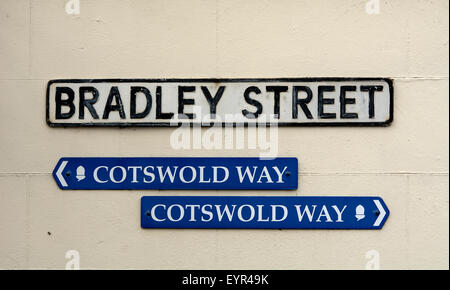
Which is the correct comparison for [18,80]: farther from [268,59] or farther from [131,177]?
[268,59]

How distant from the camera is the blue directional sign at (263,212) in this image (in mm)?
3025

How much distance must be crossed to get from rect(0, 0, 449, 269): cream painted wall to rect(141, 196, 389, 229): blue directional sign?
0.04 m

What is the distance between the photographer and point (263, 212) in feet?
10.0

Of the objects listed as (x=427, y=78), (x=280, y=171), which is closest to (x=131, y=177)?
(x=280, y=171)

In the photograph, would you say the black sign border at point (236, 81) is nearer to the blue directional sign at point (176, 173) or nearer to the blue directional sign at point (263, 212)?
the blue directional sign at point (176, 173)

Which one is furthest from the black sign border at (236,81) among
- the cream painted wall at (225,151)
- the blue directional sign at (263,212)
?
the blue directional sign at (263,212)

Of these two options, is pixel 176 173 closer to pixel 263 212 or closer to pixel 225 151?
pixel 225 151

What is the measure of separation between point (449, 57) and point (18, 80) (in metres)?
2.23

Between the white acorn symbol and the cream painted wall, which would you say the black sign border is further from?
the white acorn symbol

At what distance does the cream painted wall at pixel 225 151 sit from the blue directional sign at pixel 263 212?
41 mm

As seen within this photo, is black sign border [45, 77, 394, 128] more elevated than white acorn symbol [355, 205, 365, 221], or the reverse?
black sign border [45, 77, 394, 128]

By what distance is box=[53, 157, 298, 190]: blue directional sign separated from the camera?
3.05 meters

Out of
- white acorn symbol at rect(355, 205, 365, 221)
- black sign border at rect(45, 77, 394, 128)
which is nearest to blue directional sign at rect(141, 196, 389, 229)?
white acorn symbol at rect(355, 205, 365, 221)

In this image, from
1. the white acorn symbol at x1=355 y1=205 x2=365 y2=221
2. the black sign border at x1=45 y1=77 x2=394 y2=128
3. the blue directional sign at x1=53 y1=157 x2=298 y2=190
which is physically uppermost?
the black sign border at x1=45 y1=77 x2=394 y2=128
